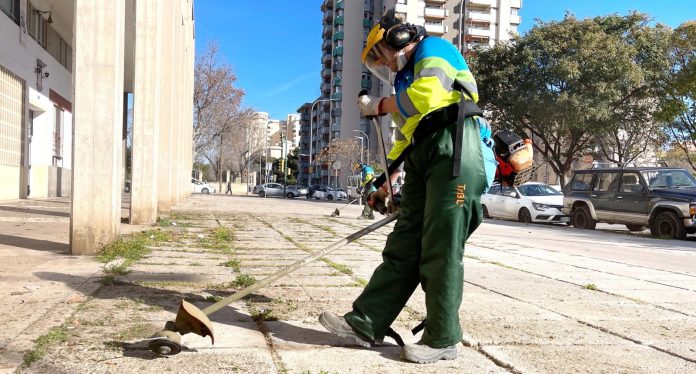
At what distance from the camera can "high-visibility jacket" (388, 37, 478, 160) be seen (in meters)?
2.77

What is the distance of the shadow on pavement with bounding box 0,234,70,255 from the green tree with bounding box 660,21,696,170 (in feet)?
86.3

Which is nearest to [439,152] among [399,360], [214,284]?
[399,360]

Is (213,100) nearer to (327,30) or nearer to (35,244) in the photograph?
(35,244)

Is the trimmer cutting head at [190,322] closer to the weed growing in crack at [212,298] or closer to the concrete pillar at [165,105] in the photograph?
the weed growing in crack at [212,298]

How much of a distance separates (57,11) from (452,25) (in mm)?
56628

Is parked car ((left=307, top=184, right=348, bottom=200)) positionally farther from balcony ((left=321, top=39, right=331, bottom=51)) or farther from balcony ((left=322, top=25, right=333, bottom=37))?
balcony ((left=322, top=25, right=333, bottom=37))

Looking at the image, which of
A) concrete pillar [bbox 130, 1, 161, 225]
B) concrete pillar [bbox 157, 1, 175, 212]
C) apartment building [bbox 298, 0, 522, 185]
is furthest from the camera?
apartment building [bbox 298, 0, 522, 185]

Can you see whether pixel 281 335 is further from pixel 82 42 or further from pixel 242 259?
pixel 82 42

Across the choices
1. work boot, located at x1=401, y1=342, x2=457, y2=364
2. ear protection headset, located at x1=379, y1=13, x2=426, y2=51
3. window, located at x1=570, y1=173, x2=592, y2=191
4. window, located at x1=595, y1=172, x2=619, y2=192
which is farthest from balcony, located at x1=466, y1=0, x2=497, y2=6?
work boot, located at x1=401, y1=342, x2=457, y2=364

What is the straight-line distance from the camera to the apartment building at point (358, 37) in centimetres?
6788

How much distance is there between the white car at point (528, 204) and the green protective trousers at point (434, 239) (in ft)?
51.0

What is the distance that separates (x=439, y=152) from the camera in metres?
2.82

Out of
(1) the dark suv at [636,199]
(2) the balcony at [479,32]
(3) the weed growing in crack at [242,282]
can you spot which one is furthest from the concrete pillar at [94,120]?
(2) the balcony at [479,32]

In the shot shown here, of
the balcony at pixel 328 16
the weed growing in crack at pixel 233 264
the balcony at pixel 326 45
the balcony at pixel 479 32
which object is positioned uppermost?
the balcony at pixel 328 16
